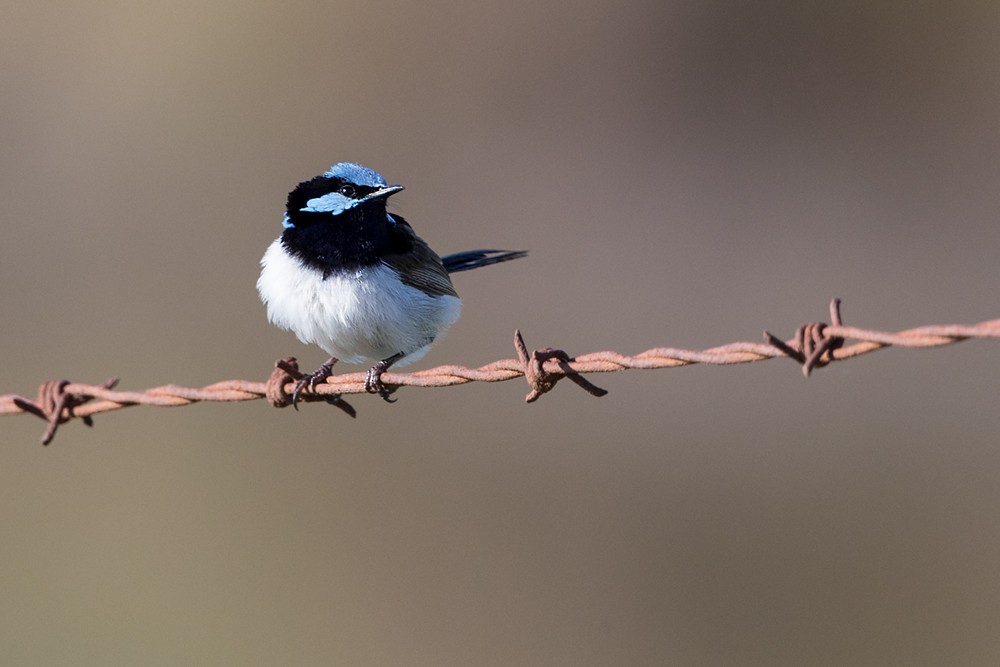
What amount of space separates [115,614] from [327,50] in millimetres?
8537

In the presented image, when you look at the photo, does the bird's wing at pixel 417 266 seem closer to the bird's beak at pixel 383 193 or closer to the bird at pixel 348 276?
the bird at pixel 348 276

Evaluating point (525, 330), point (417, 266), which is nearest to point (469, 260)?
point (417, 266)

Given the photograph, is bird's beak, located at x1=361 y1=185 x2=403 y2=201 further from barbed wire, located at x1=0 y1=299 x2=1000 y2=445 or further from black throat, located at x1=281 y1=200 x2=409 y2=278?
barbed wire, located at x1=0 y1=299 x2=1000 y2=445

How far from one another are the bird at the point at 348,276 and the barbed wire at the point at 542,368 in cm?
60

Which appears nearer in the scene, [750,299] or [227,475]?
[227,475]

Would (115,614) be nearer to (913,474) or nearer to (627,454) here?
(627,454)

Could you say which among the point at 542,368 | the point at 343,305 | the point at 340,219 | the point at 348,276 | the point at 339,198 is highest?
the point at 339,198

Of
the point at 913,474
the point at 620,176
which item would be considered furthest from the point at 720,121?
the point at 913,474

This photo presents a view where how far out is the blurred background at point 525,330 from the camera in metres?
9.62

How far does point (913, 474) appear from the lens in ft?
36.5

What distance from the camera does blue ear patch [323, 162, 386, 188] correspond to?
6.19m

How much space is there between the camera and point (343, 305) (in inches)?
232

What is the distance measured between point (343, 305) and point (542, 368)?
6.57 feet

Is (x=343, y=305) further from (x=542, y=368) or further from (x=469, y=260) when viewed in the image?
(x=542, y=368)
